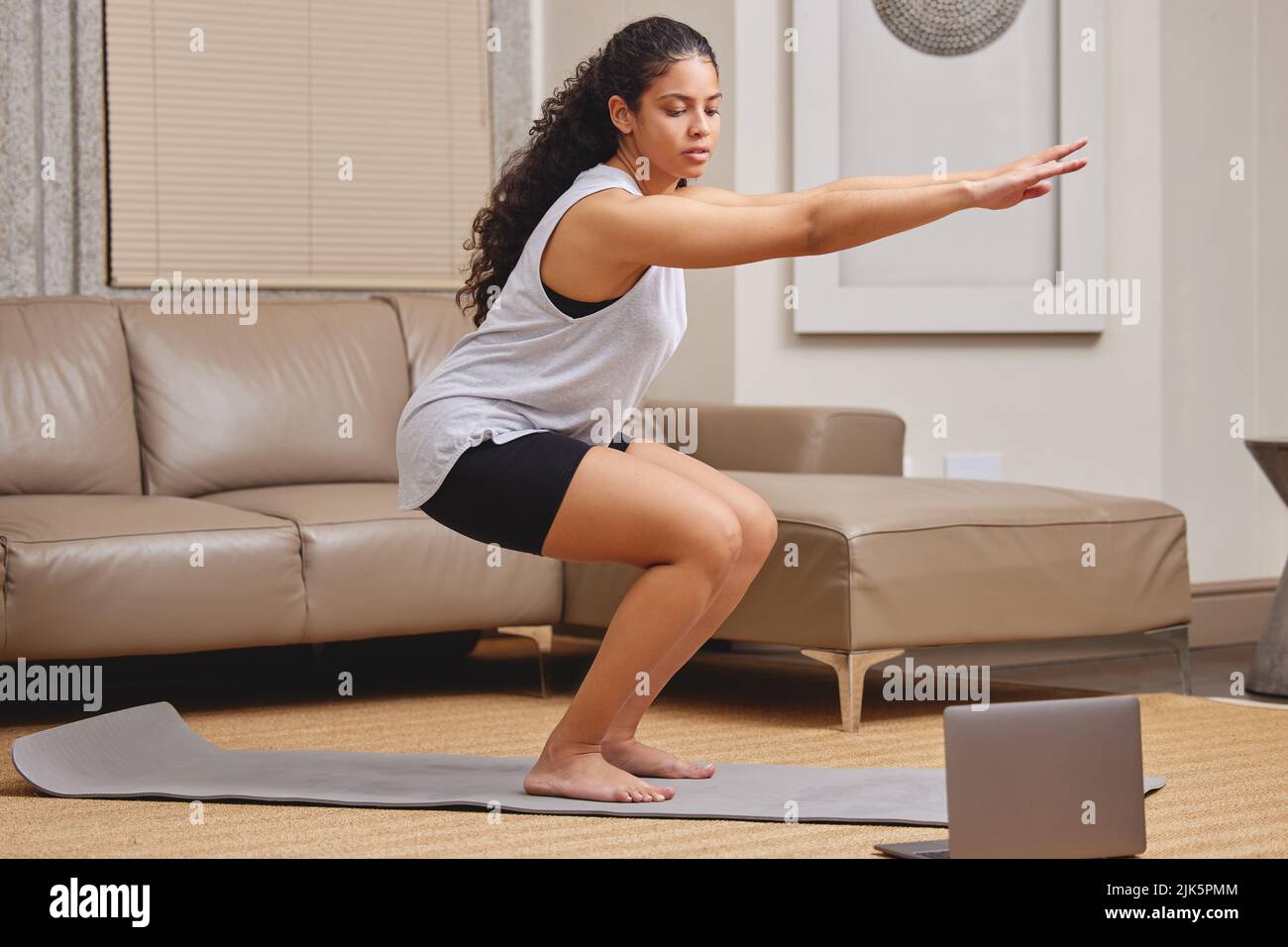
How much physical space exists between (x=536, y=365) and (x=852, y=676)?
0.93m

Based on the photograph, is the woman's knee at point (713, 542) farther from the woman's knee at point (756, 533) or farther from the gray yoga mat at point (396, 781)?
the gray yoga mat at point (396, 781)

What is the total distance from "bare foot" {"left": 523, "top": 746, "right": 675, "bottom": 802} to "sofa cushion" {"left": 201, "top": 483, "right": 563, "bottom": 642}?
0.87m

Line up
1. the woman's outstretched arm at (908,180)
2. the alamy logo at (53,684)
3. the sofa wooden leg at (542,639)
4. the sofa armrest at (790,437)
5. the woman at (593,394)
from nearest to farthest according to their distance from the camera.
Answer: the woman's outstretched arm at (908,180) < the woman at (593,394) < the alamy logo at (53,684) < the sofa wooden leg at (542,639) < the sofa armrest at (790,437)

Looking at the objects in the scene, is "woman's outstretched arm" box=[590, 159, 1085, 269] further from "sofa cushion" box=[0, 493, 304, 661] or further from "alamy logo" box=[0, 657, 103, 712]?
"alamy logo" box=[0, 657, 103, 712]

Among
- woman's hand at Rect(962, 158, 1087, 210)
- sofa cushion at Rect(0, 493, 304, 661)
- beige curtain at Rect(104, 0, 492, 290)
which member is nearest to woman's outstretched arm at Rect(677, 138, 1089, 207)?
woman's hand at Rect(962, 158, 1087, 210)

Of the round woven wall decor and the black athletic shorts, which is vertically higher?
the round woven wall decor

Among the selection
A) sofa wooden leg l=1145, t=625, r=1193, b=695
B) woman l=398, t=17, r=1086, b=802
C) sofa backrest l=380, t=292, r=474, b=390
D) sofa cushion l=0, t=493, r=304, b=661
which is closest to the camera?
woman l=398, t=17, r=1086, b=802

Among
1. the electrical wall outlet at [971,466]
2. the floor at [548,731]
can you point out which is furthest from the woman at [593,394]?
the electrical wall outlet at [971,466]

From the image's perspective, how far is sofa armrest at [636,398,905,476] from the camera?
11.3 ft

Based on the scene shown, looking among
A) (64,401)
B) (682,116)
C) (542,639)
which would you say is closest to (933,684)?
(542,639)

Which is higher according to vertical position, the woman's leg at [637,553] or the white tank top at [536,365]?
the white tank top at [536,365]
